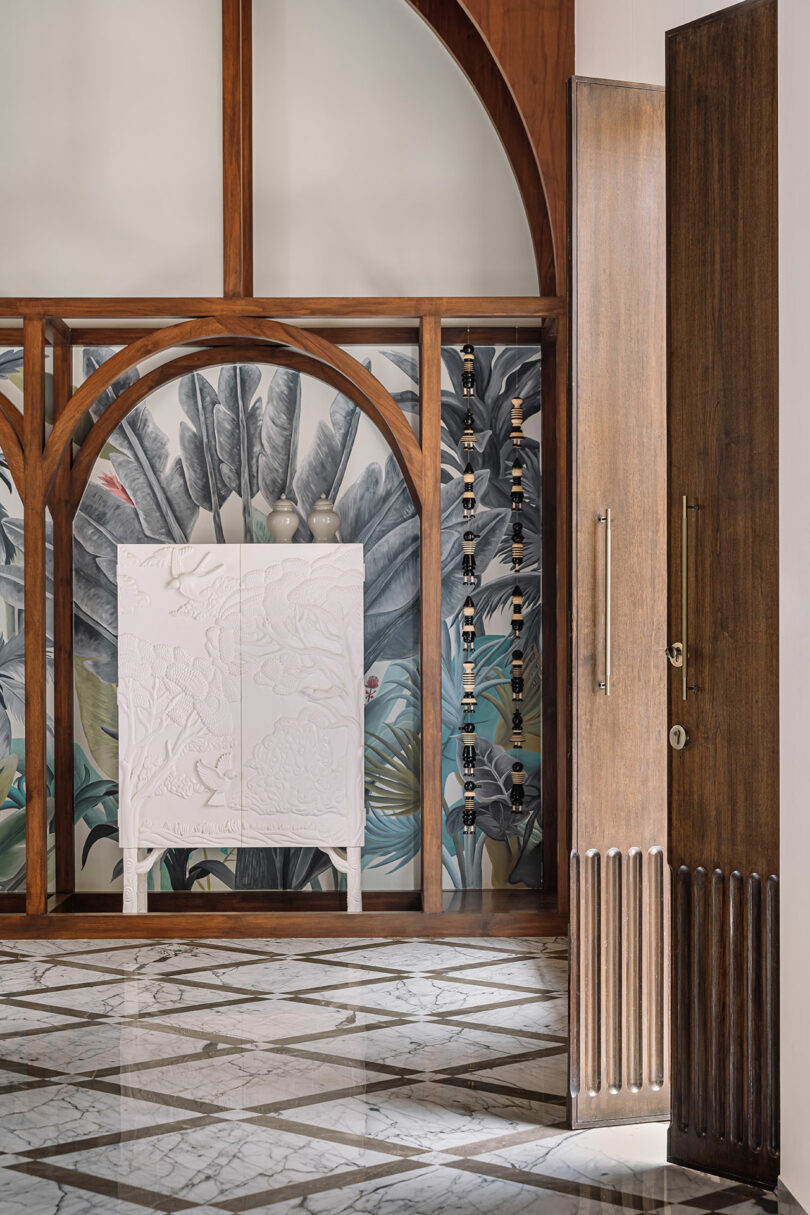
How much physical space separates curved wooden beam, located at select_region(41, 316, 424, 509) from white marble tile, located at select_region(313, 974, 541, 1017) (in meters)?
1.97

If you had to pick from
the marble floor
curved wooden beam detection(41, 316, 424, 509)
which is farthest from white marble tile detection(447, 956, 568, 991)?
curved wooden beam detection(41, 316, 424, 509)

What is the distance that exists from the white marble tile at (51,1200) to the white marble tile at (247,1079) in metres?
0.57

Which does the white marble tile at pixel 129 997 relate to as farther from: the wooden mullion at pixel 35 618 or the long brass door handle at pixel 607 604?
the long brass door handle at pixel 607 604

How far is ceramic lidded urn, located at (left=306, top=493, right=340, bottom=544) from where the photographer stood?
5375mm

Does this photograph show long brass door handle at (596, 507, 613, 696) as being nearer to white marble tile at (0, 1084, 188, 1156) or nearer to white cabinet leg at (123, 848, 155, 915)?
white marble tile at (0, 1084, 188, 1156)

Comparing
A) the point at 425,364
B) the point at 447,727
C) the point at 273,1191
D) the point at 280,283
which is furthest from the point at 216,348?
the point at 273,1191

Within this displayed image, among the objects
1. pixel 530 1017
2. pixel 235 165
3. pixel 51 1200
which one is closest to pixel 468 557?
pixel 235 165

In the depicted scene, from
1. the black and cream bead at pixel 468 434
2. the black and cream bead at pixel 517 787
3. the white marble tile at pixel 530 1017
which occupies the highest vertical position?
the black and cream bead at pixel 468 434

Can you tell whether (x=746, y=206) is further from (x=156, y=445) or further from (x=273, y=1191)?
(x=156, y=445)

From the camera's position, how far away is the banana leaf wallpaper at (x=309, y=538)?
5586 millimetres

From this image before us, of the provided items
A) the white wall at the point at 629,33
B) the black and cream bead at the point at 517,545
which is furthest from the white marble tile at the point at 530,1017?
the white wall at the point at 629,33

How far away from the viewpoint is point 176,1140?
9.59ft

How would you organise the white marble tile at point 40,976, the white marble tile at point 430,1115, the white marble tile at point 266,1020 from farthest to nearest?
the white marble tile at point 40,976 < the white marble tile at point 266,1020 < the white marble tile at point 430,1115

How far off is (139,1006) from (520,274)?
359 cm
